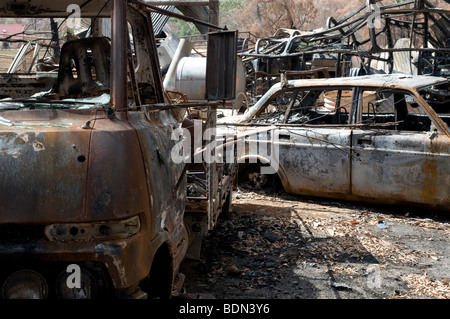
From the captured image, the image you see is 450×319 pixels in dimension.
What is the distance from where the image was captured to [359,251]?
5.30 metres

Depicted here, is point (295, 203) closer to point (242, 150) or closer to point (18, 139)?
point (242, 150)

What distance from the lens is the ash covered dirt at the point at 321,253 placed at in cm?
438

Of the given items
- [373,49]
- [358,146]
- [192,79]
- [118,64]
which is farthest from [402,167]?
[192,79]

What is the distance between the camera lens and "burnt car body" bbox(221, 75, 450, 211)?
239 inches

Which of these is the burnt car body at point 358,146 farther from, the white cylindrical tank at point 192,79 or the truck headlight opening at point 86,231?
the white cylindrical tank at point 192,79

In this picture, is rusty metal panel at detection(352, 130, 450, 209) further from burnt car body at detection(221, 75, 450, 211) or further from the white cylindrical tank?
the white cylindrical tank

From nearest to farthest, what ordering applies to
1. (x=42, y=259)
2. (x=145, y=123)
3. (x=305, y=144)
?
(x=42, y=259)
(x=145, y=123)
(x=305, y=144)

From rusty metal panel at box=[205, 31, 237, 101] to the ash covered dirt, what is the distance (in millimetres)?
1514

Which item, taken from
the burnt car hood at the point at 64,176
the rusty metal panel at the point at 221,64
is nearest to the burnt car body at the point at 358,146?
the rusty metal panel at the point at 221,64

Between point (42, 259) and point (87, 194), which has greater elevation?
point (87, 194)

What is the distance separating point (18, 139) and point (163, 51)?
62.5 ft

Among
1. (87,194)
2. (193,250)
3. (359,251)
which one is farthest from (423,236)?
(87,194)

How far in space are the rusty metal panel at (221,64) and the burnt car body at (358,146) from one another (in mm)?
3298
